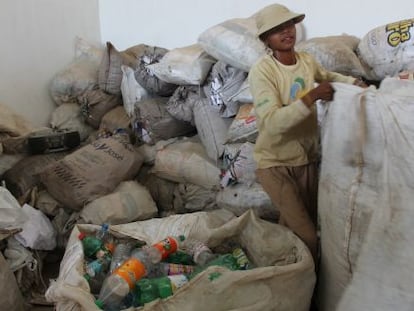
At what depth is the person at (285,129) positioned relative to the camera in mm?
1408

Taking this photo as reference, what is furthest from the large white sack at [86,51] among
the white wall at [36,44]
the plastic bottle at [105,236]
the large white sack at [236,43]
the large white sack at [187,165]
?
the plastic bottle at [105,236]

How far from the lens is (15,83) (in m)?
2.64

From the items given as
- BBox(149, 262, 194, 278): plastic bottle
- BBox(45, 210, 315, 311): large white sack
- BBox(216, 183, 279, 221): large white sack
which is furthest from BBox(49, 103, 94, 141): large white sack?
BBox(149, 262, 194, 278): plastic bottle

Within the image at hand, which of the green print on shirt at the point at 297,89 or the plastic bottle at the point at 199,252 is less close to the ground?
the green print on shirt at the point at 297,89

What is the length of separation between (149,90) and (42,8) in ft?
2.81

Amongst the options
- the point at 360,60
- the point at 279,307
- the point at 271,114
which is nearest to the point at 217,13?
the point at 360,60

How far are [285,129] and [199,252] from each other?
507 mm

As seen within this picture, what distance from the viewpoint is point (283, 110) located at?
1296 mm

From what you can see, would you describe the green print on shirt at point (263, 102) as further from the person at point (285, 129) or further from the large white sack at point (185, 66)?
the large white sack at point (185, 66)

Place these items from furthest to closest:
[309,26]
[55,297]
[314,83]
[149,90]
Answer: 1. [149,90]
2. [309,26]
3. [314,83]
4. [55,297]

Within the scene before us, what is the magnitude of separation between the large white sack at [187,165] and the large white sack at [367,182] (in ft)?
3.00

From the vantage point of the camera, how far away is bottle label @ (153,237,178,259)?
150cm

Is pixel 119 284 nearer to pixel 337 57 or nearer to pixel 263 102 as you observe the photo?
pixel 263 102

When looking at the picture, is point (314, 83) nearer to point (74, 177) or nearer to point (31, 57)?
point (74, 177)
